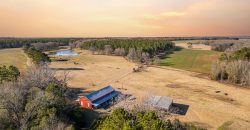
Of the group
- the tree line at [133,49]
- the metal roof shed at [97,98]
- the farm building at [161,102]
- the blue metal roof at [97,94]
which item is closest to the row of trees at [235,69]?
the farm building at [161,102]

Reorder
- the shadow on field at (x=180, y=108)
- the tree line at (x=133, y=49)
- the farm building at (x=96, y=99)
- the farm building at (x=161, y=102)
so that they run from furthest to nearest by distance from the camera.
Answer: the tree line at (x=133, y=49) → the farm building at (x=96, y=99) → the shadow on field at (x=180, y=108) → the farm building at (x=161, y=102)

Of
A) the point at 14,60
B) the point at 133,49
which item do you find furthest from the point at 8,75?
the point at 133,49

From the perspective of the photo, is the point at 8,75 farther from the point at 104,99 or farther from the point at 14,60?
the point at 14,60

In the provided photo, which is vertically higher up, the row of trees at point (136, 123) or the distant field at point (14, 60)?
the row of trees at point (136, 123)

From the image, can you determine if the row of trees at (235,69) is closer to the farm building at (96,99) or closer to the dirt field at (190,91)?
the dirt field at (190,91)

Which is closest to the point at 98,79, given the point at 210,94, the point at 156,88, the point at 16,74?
the point at 156,88

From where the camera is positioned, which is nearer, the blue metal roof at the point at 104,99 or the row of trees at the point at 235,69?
the blue metal roof at the point at 104,99

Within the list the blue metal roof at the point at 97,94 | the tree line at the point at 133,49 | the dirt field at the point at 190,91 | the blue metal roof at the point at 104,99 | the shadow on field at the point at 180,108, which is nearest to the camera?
the dirt field at the point at 190,91
